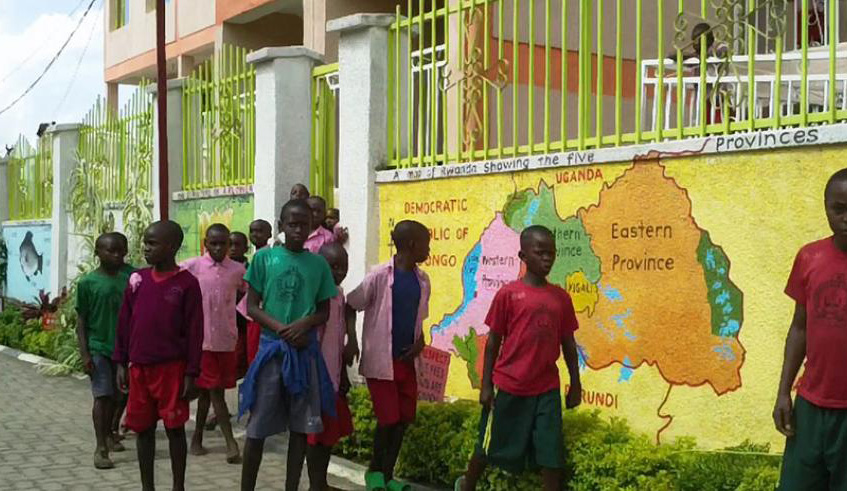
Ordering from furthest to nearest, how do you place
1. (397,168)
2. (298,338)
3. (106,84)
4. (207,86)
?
1. (106,84)
2. (207,86)
3. (397,168)
4. (298,338)

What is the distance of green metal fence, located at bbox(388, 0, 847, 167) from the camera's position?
501 centimetres

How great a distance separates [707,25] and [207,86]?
6253 mm

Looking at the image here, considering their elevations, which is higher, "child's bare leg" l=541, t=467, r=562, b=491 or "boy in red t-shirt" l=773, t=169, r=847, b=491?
"boy in red t-shirt" l=773, t=169, r=847, b=491

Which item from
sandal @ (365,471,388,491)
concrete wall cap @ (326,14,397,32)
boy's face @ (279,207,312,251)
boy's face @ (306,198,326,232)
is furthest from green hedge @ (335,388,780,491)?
concrete wall cap @ (326,14,397,32)

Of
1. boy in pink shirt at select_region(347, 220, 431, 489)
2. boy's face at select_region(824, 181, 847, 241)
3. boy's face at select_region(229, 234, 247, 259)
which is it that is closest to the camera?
boy's face at select_region(824, 181, 847, 241)

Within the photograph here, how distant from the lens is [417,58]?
775 cm

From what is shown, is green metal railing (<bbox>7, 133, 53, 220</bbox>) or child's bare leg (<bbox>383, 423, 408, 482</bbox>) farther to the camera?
green metal railing (<bbox>7, 133, 53, 220</bbox>)

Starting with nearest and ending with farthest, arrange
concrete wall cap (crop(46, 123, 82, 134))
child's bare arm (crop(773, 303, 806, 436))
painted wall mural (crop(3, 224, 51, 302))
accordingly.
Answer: child's bare arm (crop(773, 303, 806, 436)) → concrete wall cap (crop(46, 123, 82, 134)) → painted wall mural (crop(3, 224, 51, 302))

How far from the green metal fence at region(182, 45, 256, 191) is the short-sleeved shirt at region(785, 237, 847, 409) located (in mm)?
6639

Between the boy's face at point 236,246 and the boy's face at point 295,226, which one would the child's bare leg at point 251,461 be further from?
the boy's face at point 236,246

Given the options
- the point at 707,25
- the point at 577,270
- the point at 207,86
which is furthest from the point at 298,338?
the point at 207,86

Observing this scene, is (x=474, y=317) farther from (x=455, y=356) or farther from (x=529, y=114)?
(x=529, y=114)

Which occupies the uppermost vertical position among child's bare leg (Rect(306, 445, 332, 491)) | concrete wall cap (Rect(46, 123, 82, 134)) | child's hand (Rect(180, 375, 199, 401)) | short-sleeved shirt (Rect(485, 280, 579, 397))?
concrete wall cap (Rect(46, 123, 82, 134))

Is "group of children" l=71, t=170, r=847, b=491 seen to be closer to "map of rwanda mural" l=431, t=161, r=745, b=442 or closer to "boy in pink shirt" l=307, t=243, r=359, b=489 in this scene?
"boy in pink shirt" l=307, t=243, r=359, b=489
